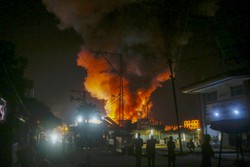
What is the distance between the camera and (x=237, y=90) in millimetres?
32719

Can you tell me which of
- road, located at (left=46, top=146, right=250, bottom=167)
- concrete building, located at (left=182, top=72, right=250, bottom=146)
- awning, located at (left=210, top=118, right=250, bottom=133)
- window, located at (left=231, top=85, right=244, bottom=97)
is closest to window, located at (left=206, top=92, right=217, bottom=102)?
concrete building, located at (left=182, top=72, right=250, bottom=146)

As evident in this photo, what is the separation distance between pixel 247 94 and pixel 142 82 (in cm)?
3220

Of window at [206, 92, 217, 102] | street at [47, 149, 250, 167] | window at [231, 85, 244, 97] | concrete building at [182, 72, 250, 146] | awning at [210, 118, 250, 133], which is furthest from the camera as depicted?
window at [206, 92, 217, 102]

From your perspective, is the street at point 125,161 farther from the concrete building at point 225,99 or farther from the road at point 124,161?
the concrete building at point 225,99

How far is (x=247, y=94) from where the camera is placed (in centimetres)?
3056

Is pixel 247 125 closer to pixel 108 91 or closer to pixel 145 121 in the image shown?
pixel 145 121

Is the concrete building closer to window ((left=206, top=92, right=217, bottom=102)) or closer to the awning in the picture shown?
window ((left=206, top=92, right=217, bottom=102))

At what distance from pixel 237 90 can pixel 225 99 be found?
2031 mm

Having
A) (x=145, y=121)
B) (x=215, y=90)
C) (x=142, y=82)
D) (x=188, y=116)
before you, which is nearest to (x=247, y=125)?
(x=215, y=90)

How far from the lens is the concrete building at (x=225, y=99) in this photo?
30625mm

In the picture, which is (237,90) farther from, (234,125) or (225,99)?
(234,125)

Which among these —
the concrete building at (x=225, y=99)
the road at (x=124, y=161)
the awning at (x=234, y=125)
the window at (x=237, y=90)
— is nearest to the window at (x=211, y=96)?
the concrete building at (x=225, y=99)

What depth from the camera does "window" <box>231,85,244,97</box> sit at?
1262 inches

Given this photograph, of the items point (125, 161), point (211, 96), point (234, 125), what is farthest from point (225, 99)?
point (234, 125)
